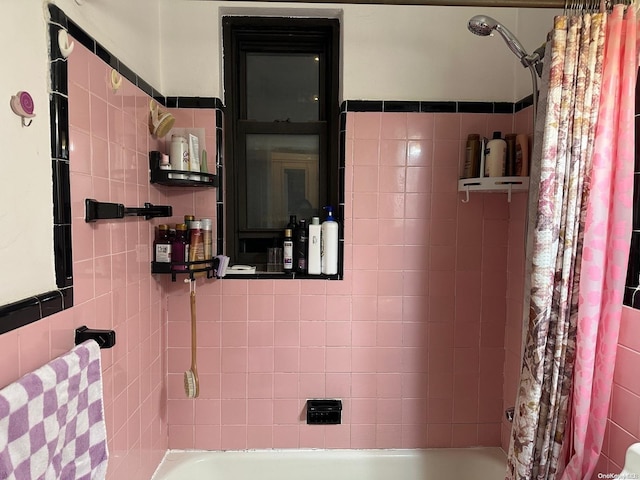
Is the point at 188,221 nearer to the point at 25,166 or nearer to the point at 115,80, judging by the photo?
the point at 115,80

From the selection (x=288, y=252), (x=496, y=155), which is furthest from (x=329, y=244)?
(x=496, y=155)

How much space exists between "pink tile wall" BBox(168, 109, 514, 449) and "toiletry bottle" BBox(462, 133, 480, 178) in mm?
65

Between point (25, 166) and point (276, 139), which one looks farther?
point (276, 139)

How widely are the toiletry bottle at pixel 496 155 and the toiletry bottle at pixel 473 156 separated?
5 centimetres

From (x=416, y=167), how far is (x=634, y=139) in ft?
2.58

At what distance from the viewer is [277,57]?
1.90 metres

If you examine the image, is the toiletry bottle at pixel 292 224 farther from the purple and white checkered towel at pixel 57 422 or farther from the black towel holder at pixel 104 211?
the purple and white checkered towel at pixel 57 422

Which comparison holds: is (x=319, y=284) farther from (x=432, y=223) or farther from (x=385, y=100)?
(x=385, y=100)

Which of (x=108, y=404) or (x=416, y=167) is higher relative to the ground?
(x=416, y=167)

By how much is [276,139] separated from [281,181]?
0.20 metres

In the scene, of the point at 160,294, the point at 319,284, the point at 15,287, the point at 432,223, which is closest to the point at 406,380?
the point at 319,284

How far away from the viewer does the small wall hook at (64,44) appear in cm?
96

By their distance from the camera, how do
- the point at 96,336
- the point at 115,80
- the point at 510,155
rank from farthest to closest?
the point at 510,155
the point at 115,80
the point at 96,336

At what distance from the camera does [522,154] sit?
157cm
